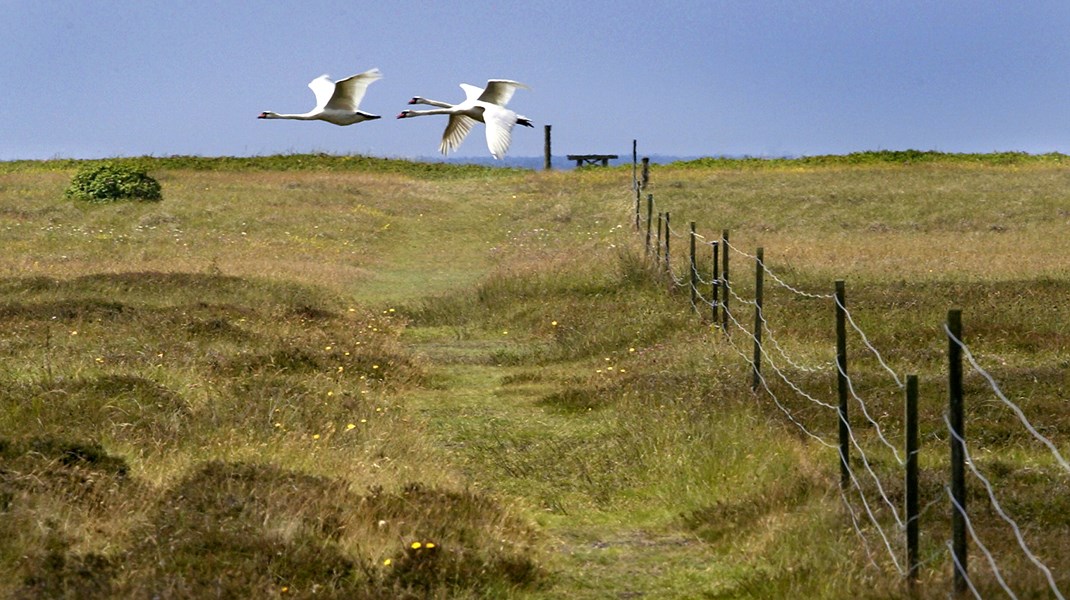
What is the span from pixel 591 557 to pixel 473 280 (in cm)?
1839

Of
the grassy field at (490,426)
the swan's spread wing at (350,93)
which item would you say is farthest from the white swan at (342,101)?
the grassy field at (490,426)

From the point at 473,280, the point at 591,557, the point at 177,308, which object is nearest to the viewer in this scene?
the point at 591,557

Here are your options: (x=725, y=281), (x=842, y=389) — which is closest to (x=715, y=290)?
(x=725, y=281)

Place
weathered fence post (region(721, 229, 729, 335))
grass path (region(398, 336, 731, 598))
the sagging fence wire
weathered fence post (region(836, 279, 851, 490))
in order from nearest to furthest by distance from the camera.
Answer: the sagging fence wire, grass path (region(398, 336, 731, 598)), weathered fence post (region(836, 279, 851, 490)), weathered fence post (region(721, 229, 729, 335))

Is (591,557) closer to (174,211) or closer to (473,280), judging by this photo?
(473,280)

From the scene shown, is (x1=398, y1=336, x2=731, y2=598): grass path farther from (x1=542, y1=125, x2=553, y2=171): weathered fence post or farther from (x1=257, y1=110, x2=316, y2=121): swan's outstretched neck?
(x1=542, y1=125, x2=553, y2=171): weathered fence post

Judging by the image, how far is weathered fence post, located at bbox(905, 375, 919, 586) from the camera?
22.0 ft

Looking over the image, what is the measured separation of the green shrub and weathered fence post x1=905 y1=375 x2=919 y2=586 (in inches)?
1431

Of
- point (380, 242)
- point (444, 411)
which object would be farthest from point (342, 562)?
point (380, 242)

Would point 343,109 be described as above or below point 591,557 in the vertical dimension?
above

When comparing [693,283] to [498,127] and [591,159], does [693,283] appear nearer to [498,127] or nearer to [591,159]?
[498,127]

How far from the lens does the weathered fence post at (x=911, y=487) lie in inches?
263

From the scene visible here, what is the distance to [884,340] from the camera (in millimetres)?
16219

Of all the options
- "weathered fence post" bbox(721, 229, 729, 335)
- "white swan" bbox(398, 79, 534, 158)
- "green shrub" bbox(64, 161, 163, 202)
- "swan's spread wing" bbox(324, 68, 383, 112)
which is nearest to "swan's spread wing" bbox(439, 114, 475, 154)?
"white swan" bbox(398, 79, 534, 158)
